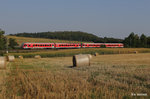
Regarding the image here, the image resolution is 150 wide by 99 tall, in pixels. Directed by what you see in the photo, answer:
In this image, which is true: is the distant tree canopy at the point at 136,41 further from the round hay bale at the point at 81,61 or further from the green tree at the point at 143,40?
the round hay bale at the point at 81,61

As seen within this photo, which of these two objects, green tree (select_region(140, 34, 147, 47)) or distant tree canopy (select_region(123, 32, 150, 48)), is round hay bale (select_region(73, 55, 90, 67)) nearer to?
distant tree canopy (select_region(123, 32, 150, 48))

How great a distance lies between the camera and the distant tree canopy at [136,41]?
94.3 m

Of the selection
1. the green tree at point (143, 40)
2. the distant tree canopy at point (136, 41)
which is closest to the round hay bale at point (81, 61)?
the distant tree canopy at point (136, 41)

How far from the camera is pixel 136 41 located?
95.2 metres

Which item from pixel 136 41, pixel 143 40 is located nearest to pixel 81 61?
pixel 136 41

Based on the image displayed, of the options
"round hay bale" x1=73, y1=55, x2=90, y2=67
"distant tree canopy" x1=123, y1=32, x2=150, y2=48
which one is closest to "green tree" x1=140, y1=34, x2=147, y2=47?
"distant tree canopy" x1=123, y1=32, x2=150, y2=48

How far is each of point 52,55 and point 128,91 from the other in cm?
4464

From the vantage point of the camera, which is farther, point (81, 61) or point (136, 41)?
point (136, 41)

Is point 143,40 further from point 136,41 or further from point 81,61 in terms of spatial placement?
point 81,61

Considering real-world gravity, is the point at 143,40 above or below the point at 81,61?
above

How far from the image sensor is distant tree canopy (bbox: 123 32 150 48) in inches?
3713

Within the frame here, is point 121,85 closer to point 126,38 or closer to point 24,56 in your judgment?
point 24,56

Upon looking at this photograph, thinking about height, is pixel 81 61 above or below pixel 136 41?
below

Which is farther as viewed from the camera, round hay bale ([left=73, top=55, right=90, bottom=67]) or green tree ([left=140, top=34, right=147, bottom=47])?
green tree ([left=140, top=34, right=147, bottom=47])
